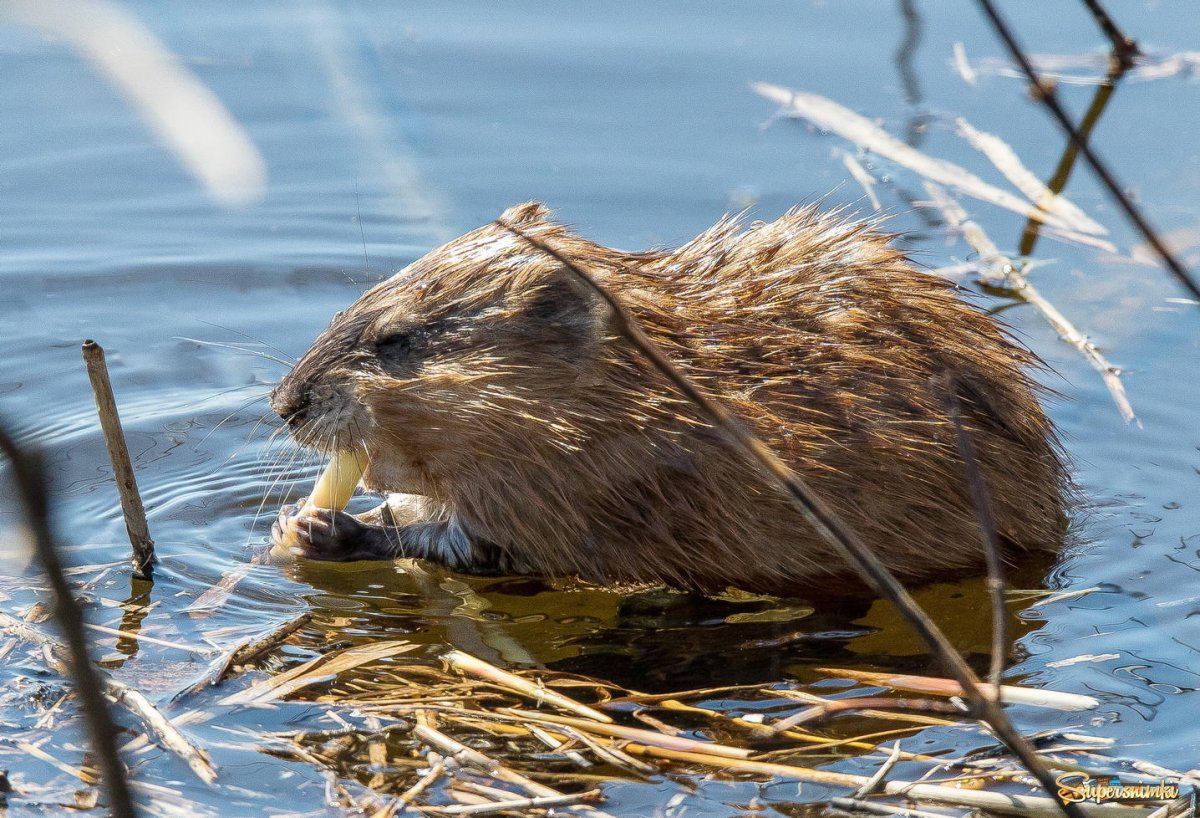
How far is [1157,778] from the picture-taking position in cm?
295

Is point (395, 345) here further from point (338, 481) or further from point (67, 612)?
point (67, 612)

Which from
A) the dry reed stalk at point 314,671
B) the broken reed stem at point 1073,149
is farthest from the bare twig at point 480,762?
the broken reed stem at point 1073,149

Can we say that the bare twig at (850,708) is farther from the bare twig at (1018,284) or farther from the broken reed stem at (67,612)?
the bare twig at (1018,284)

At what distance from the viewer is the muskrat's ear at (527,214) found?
396 cm

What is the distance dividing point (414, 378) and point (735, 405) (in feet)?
2.60

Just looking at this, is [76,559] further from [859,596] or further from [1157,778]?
[1157,778]

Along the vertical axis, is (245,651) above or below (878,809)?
above

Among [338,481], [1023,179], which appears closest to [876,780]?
[338,481]

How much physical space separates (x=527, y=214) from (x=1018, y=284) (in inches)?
90.3

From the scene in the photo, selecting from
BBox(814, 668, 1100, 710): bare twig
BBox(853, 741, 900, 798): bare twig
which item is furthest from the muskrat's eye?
BBox(853, 741, 900, 798): bare twig

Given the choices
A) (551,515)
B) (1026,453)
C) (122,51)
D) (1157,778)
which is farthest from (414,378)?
(122,51)

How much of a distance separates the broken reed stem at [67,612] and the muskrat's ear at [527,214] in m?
2.76

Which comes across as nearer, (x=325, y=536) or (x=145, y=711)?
(x=145, y=711)

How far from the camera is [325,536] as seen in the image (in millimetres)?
3939
